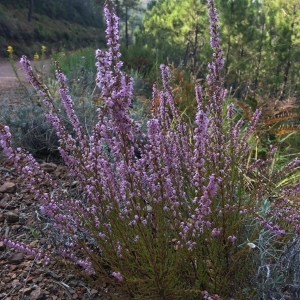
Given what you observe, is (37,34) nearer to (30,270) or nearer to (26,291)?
(30,270)

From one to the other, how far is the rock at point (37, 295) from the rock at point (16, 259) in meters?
0.34

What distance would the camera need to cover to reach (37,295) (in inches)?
87.8

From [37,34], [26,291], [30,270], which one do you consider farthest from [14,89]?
[37,34]

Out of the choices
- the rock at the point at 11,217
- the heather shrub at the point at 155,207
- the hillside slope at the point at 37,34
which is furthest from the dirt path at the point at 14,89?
the hillside slope at the point at 37,34

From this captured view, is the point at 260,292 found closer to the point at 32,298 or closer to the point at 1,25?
the point at 32,298

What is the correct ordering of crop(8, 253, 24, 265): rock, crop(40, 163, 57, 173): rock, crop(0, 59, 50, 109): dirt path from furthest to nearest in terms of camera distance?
crop(0, 59, 50, 109): dirt path → crop(40, 163, 57, 173): rock → crop(8, 253, 24, 265): rock

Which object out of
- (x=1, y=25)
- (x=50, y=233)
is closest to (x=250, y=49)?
(x=50, y=233)

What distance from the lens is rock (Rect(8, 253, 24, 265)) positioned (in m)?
2.52

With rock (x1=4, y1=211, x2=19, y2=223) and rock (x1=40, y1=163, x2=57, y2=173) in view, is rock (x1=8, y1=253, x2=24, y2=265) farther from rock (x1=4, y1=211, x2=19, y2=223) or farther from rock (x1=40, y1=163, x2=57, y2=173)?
rock (x1=40, y1=163, x2=57, y2=173)

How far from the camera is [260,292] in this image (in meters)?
2.02

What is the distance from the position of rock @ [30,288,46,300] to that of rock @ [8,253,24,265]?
336 millimetres

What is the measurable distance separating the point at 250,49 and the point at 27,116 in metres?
13.6

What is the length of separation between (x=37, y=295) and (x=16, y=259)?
392 millimetres

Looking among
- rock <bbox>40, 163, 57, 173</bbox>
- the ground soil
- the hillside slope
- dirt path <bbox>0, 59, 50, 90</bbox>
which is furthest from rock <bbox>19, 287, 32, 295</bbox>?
the hillside slope
